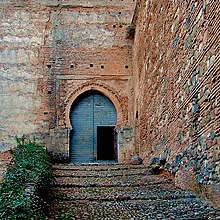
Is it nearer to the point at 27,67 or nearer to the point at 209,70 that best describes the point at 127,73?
the point at 27,67

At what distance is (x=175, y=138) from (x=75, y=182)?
6.39ft

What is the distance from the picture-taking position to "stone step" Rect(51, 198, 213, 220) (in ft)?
16.5

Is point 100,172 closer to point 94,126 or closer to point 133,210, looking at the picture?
point 133,210

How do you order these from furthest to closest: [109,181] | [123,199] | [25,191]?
[109,181]
[123,199]
[25,191]

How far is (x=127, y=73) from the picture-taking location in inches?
572

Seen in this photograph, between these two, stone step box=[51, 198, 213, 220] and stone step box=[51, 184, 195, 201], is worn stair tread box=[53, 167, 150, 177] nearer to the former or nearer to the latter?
stone step box=[51, 184, 195, 201]

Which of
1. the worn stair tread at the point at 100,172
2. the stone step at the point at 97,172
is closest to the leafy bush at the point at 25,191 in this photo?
the stone step at the point at 97,172

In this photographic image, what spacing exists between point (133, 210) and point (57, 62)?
965cm

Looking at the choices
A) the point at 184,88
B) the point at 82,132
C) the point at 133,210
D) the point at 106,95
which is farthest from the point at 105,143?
the point at 133,210

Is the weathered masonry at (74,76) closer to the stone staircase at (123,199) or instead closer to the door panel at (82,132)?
the door panel at (82,132)

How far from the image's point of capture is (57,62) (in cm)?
1448

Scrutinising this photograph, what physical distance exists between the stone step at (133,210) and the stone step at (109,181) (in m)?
1.34

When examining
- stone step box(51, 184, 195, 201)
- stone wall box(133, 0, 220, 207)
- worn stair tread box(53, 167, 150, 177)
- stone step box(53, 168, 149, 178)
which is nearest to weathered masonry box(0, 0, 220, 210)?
stone wall box(133, 0, 220, 207)

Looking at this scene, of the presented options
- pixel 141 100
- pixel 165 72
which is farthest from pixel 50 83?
pixel 165 72
